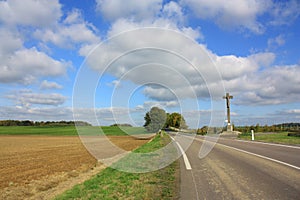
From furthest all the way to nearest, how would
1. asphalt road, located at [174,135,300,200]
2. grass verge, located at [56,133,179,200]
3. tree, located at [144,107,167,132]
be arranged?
tree, located at [144,107,167,132]
grass verge, located at [56,133,179,200]
asphalt road, located at [174,135,300,200]

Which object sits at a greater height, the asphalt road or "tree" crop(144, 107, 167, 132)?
"tree" crop(144, 107, 167, 132)

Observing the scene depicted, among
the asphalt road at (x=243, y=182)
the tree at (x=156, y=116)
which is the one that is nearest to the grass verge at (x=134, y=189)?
the asphalt road at (x=243, y=182)

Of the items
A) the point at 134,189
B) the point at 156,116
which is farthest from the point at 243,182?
the point at 156,116

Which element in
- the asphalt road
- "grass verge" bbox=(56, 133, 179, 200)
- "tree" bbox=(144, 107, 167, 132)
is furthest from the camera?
"tree" bbox=(144, 107, 167, 132)

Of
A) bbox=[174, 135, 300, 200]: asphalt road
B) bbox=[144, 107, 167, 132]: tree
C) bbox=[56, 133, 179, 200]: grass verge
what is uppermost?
bbox=[144, 107, 167, 132]: tree

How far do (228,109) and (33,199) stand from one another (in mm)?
39612

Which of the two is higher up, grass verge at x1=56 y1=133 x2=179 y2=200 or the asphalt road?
the asphalt road

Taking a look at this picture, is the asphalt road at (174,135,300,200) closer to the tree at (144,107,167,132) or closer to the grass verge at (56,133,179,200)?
the grass verge at (56,133,179,200)

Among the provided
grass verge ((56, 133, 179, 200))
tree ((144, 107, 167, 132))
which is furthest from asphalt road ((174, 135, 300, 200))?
tree ((144, 107, 167, 132))

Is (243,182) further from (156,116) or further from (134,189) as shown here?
(156,116)

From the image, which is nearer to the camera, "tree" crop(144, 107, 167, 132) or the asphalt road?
the asphalt road

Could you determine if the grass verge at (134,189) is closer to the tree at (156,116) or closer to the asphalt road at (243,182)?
the asphalt road at (243,182)

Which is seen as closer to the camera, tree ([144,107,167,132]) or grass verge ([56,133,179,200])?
grass verge ([56,133,179,200])

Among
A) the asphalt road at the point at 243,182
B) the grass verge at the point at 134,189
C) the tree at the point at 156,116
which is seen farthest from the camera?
→ the tree at the point at 156,116
